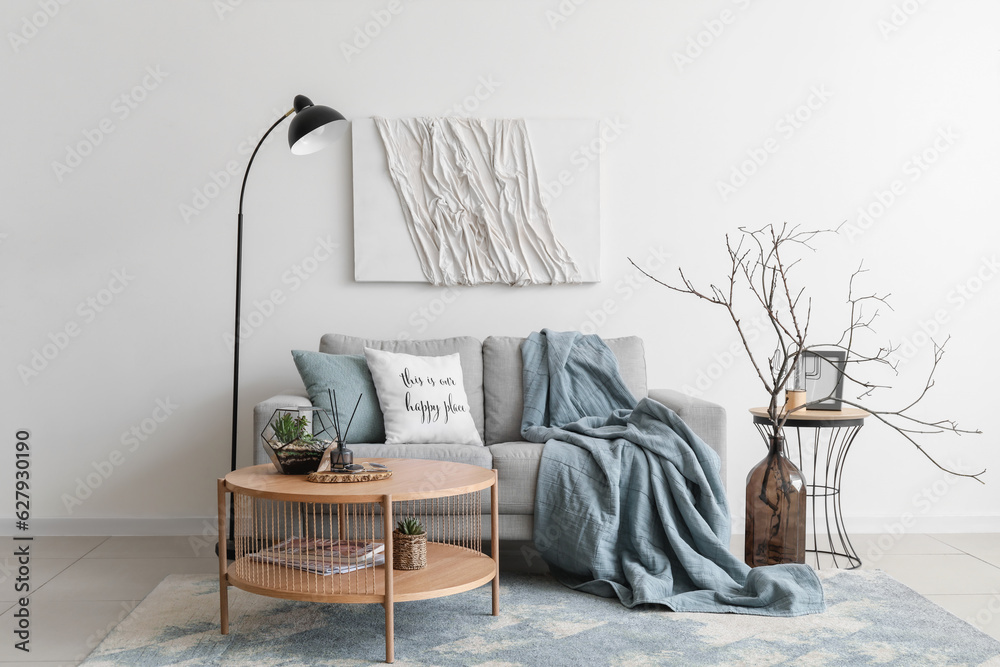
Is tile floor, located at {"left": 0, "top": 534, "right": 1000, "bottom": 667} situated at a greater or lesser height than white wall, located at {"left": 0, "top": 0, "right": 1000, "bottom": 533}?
lesser

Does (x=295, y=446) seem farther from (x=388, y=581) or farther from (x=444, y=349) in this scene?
(x=444, y=349)

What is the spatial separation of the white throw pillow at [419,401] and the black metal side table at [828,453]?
116 centimetres

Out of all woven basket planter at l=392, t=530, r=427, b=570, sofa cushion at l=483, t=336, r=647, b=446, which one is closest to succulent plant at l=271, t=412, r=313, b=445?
woven basket planter at l=392, t=530, r=427, b=570

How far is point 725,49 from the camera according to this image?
378 centimetres

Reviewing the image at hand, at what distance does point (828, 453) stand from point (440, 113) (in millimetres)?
2285

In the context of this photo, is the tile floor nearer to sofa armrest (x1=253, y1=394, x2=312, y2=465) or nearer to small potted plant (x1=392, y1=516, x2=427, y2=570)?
sofa armrest (x1=253, y1=394, x2=312, y2=465)

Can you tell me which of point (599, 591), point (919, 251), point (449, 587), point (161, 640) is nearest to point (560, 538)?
point (599, 591)

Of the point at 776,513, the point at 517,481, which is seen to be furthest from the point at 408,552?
the point at 776,513

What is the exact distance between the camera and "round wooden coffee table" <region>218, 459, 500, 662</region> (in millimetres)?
→ 2131

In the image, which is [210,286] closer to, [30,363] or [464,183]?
[30,363]

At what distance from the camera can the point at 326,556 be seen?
7.79 ft

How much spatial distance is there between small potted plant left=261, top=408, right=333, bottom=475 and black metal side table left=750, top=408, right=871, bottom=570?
172cm

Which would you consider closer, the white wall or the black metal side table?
the black metal side table

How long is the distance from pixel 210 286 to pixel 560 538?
6.46 feet
